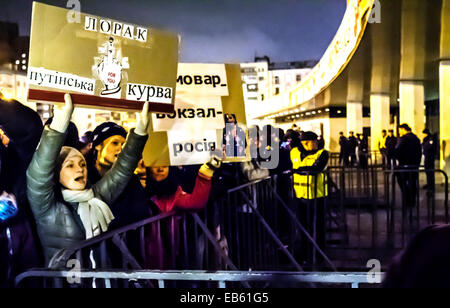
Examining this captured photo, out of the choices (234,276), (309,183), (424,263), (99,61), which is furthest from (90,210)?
(309,183)

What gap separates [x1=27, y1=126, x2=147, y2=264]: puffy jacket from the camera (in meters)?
3.58

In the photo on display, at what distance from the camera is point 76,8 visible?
13.5ft

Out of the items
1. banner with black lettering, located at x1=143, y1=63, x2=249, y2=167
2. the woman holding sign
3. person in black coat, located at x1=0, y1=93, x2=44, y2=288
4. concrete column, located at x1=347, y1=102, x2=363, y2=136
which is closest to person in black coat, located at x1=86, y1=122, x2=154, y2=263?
the woman holding sign

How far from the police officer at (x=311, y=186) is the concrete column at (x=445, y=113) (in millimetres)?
8580

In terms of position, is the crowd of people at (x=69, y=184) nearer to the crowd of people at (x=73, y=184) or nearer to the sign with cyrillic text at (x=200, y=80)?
the crowd of people at (x=73, y=184)

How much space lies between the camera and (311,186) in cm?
676

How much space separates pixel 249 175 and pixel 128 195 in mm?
2386

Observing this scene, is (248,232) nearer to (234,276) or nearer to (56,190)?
(56,190)

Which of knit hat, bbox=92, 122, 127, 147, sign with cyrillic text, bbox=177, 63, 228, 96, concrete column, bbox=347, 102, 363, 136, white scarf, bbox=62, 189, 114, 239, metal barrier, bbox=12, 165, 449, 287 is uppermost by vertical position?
Result: concrete column, bbox=347, 102, 363, 136

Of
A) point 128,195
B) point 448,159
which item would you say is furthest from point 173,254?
point 448,159

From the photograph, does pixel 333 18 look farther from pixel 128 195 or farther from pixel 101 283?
pixel 101 283

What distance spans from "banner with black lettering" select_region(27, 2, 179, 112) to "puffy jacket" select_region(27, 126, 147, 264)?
1.09ft

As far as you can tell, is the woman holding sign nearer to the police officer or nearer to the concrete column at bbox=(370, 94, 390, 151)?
the police officer
